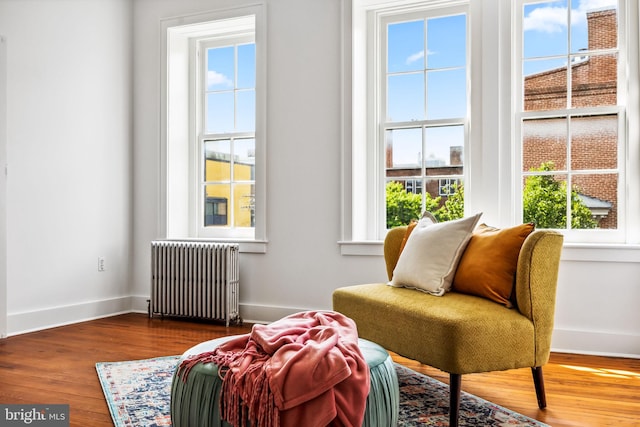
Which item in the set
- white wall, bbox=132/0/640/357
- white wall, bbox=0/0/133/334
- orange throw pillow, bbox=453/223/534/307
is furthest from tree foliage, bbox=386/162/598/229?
white wall, bbox=0/0/133/334

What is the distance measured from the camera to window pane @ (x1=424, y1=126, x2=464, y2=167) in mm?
4164

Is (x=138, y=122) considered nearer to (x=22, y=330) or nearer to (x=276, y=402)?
(x=22, y=330)

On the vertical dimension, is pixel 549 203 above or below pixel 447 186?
below

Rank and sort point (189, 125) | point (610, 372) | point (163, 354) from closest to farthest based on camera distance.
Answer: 1. point (610, 372)
2. point (163, 354)
3. point (189, 125)

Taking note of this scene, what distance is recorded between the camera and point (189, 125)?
203 inches

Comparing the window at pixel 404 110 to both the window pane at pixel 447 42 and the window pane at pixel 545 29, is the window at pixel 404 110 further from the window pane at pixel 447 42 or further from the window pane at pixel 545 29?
the window pane at pixel 545 29

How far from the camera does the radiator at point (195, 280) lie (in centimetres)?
445

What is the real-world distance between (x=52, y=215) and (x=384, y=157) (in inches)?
100

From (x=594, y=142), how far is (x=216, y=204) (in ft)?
9.94

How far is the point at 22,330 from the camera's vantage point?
4066mm

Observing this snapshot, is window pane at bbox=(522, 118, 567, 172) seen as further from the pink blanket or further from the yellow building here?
the pink blanket

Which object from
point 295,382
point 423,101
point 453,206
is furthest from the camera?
point 423,101

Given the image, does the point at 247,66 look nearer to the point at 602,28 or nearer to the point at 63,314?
the point at 63,314

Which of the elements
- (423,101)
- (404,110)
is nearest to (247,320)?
(404,110)
